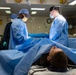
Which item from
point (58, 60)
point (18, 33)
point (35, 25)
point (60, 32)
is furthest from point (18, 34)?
point (35, 25)

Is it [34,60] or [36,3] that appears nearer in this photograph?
[34,60]

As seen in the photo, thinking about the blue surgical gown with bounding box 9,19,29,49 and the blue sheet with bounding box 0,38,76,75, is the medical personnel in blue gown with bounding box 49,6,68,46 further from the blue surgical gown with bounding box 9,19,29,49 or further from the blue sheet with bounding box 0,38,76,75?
the blue sheet with bounding box 0,38,76,75

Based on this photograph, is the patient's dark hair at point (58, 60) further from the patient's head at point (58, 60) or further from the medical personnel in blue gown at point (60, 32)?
the medical personnel in blue gown at point (60, 32)

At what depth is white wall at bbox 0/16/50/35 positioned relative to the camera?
30.3ft

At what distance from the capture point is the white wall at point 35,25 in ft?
30.3

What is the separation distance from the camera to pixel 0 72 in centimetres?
162

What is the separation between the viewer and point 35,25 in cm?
936

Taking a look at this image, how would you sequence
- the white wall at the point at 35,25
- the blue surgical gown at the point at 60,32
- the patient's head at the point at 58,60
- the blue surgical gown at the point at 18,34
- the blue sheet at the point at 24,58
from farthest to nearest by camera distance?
the white wall at the point at 35,25, the blue surgical gown at the point at 60,32, the blue surgical gown at the point at 18,34, the blue sheet at the point at 24,58, the patient's head at the point at 58,60

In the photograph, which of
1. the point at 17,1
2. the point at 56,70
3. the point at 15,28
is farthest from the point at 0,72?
the point at 17,1

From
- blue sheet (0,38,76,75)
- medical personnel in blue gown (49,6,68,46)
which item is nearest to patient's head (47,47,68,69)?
blue sheet (0,38,76,75)

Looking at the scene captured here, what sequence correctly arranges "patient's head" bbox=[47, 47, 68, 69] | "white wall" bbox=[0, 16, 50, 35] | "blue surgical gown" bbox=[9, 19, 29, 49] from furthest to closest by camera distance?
1. "white wall" bbox=[0, 16, 50, 35]
2. "blue surgical gown" bbox=[9, 19, 29, 49]
3. "patient's head" bbox=[47, 47, 68, 69]

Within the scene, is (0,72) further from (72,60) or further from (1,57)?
(72,60)

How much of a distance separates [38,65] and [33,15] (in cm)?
793

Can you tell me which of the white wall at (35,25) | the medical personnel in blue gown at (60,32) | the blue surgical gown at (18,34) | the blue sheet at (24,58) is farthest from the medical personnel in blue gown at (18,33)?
the white wall at (35,25)
